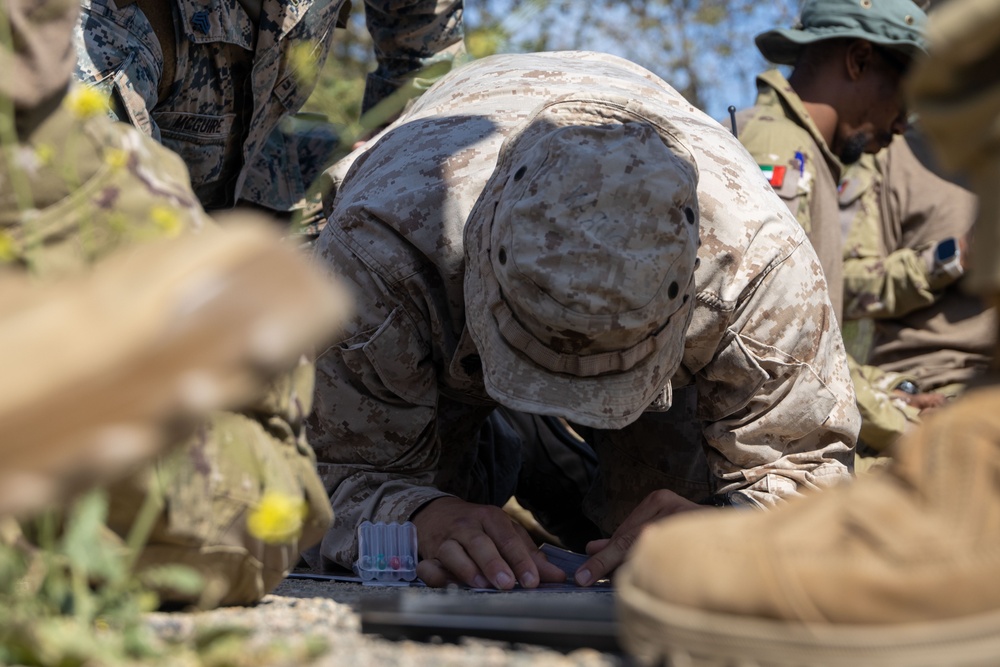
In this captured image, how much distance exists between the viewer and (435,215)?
3.20 m

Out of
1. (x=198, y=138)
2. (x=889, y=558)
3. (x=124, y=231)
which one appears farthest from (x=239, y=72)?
(x=889, y=558)

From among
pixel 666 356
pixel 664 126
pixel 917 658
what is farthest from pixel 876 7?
pixel 917 658

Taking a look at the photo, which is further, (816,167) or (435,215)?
(816,167)

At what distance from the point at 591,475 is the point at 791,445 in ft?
4.18

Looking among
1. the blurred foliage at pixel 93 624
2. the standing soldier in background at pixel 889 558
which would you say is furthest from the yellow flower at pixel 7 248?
the standing soldier in background at pixel 889 558

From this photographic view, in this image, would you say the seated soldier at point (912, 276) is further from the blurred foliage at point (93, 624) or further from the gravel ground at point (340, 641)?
the blurred foliage at point (93, 624)

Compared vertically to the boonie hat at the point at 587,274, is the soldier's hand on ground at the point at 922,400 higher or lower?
lower

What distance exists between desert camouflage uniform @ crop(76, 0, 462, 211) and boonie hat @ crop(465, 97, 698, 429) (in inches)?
37.1

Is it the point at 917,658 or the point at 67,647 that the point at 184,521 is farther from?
the point at 917,658

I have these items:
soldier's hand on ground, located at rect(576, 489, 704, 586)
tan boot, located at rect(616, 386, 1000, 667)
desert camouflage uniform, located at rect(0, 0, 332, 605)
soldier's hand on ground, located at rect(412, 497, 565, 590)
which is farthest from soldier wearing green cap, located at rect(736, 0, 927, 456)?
tan boot, located at rect(616, 386, 1000, 667)

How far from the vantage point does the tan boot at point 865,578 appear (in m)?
1.36

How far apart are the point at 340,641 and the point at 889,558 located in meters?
0.79

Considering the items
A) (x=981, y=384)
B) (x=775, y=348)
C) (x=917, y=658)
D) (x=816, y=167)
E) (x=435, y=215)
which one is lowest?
(x=816, y=167)

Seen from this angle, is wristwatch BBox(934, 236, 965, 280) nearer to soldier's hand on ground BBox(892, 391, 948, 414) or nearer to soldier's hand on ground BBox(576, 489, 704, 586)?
soldier's hand on ground BBox(892, 391, 948, 414)
